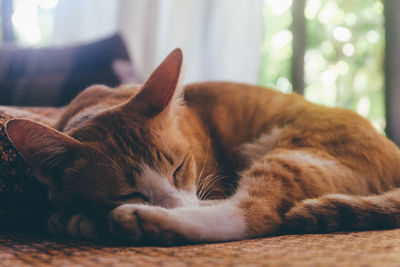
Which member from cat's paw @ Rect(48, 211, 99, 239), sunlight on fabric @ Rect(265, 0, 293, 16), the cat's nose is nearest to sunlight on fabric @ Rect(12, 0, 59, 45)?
sunlight on fabric @ Rect(265, 0, 293, 16)

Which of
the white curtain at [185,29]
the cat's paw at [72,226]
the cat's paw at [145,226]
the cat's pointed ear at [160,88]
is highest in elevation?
the white curtain at [185,29]

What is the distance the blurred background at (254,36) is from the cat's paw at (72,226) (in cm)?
182

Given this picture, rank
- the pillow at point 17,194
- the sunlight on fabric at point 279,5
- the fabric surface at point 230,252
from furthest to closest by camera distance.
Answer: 1. the sunlight on fabric at point 279,5
2. the pillow at point 17,194
3. the fabric surface at point 230,252

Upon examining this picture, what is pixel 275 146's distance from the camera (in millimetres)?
1162

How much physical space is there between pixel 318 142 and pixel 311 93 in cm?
186

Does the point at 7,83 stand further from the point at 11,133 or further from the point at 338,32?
the point at 338,32

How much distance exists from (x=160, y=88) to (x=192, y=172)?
258 millimetres


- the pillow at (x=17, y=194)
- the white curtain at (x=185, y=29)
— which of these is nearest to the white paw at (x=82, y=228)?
the pillow at (x=17, y=194)

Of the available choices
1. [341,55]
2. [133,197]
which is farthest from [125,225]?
[341,55]

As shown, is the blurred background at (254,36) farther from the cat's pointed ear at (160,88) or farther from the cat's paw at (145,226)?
the cat's paw at (145,226)

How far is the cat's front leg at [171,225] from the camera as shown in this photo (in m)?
0.75

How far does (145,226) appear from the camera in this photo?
75 centimetres

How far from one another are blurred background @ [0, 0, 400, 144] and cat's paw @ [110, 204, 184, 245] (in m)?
1.94

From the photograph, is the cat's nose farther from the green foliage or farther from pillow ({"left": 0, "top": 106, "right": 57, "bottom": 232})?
the green foliage
